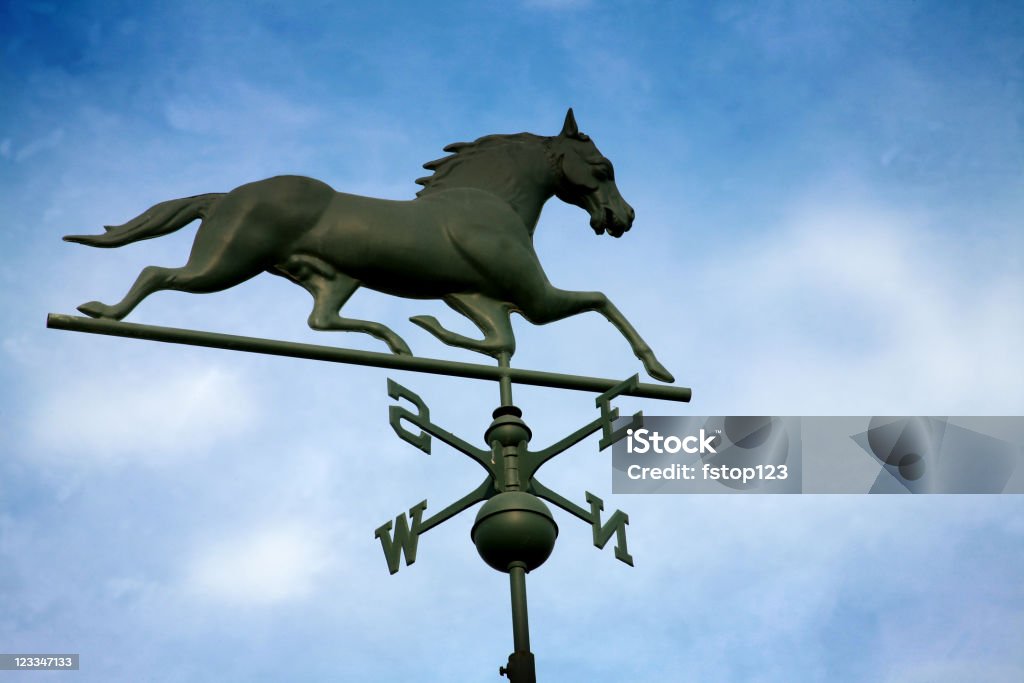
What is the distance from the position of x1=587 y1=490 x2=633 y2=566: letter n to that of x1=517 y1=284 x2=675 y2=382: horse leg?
732 mm

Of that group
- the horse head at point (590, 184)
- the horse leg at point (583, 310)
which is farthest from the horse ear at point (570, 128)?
the horse leg at point (583, 310)

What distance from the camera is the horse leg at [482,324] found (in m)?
5.62

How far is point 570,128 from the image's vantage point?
21.9 feet

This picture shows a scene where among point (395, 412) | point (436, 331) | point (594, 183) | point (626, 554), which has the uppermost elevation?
point (594, 183)

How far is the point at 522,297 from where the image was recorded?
232 inches

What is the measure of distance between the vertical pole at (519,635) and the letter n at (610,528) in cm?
50

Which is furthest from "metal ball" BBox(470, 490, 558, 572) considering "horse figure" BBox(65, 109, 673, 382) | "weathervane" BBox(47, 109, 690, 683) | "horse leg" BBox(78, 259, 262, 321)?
"horse leg" BBox(78, 259, 262, 321)

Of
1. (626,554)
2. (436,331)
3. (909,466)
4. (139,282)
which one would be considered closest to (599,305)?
(436,331)

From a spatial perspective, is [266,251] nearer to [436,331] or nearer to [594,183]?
[436,331]

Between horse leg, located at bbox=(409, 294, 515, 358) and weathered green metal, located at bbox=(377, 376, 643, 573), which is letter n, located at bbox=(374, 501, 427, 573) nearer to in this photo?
weathered green metal, located at bbox=(377, 376, 643, 573)

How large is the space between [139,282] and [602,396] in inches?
65.9

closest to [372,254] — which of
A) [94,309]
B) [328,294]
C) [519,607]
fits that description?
[328,294]

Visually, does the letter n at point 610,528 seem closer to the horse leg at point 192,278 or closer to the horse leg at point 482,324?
the horse leg at point 482,324

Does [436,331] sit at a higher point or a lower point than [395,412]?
higher
